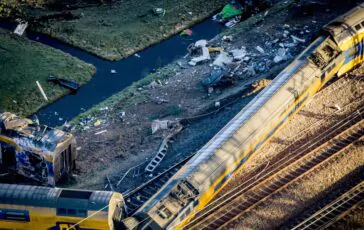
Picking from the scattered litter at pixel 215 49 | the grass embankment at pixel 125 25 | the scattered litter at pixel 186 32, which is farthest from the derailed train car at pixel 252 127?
the grass embankment at pixel 125 25

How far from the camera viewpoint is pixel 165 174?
2278 centimetres

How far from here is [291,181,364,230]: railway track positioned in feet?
67.1

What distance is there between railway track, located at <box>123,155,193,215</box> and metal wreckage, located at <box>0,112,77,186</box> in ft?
9.17

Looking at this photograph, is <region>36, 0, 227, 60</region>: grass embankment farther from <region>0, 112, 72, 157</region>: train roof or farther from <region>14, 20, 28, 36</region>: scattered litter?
<region>0, 112, 72, 157</region>: train roof

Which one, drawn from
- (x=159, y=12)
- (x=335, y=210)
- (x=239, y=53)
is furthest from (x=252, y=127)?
(x=159, y=12)

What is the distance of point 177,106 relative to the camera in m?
27.4

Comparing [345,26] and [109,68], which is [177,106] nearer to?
[109,68]

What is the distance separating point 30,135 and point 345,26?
45.7ft

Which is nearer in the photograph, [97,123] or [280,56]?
[97,123]

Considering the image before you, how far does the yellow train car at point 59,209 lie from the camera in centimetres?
1892

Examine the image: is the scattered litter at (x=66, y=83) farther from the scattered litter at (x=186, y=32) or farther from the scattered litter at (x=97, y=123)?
the scattered litter at (x=186, y=32)

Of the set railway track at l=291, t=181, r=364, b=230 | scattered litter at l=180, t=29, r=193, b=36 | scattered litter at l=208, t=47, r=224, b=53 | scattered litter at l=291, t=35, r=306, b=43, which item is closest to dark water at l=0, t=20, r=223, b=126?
scattered litter at l=180, t=29, r=193, b=36

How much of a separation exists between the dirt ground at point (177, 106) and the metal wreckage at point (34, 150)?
117 cm

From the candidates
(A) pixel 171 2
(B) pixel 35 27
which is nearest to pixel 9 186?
(B) pixel 35 27
